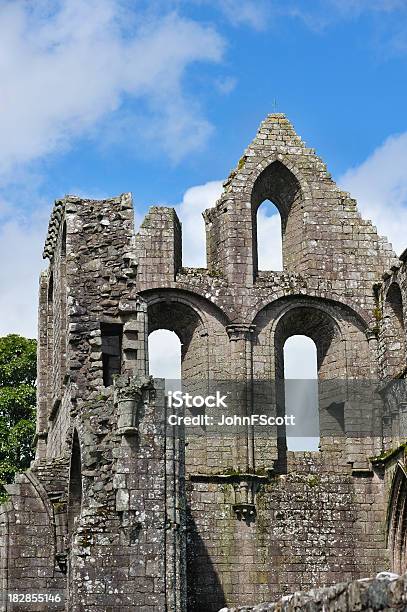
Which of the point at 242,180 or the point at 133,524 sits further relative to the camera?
the point at 242,180

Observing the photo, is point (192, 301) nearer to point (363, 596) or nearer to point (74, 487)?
point (74, 487)

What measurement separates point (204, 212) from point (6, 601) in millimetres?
8432

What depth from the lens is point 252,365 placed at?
24.6 m

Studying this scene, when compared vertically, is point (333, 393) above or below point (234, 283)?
below

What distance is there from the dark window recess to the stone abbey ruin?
1.3 inches

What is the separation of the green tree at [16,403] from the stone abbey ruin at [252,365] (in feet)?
30.7

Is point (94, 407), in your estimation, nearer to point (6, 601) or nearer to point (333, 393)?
point (6, 601)

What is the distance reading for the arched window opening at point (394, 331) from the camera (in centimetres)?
2431

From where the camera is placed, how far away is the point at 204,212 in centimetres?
2612

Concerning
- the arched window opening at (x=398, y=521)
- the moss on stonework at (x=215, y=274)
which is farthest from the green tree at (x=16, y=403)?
the arched window opening at (x=398, y=521)

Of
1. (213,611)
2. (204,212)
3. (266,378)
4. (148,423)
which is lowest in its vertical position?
(213,611)

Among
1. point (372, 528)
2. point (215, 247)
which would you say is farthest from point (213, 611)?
point (215, 247)
